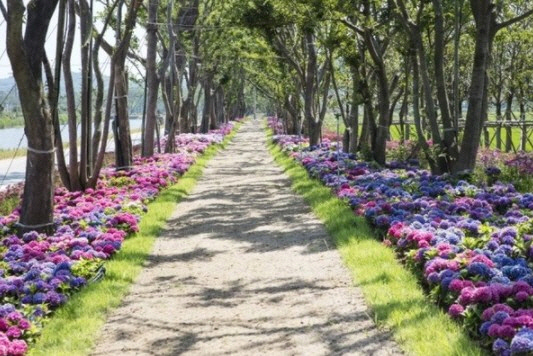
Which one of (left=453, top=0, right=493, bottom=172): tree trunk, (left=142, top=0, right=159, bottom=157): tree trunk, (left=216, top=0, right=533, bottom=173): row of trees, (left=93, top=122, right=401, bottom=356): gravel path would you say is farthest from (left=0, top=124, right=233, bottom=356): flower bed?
(left=453, top=0, right=493, bottom=172): tree trunk

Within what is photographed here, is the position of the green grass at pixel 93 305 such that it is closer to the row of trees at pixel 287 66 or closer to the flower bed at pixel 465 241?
the row of trees at pixel 287 66

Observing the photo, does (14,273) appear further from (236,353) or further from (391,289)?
(391,289)

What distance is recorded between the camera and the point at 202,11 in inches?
1203

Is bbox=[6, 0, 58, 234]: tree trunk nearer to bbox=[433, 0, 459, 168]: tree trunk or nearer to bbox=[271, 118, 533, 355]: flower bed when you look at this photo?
bbox=[271, 118, 533, 355]: flower bed

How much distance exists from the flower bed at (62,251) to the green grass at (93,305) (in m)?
0.13

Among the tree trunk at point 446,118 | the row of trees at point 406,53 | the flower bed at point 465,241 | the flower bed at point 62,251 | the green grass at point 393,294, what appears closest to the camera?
the green grass at point 393,294

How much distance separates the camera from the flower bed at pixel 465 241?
5199mm

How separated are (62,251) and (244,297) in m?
2.83

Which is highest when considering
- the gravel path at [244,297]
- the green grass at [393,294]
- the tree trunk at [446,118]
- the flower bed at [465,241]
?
the tree trunk at [446,118]

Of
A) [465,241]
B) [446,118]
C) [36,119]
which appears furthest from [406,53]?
[36,119]

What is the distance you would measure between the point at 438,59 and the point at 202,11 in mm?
19174

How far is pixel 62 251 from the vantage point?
829 centimetres

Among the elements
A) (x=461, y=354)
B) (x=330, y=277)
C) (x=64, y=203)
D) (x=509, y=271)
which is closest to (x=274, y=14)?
(x=64, y=203)

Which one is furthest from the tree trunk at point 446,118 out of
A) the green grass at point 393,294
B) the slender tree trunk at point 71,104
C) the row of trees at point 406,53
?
the slender tree trunk at point 71,104
